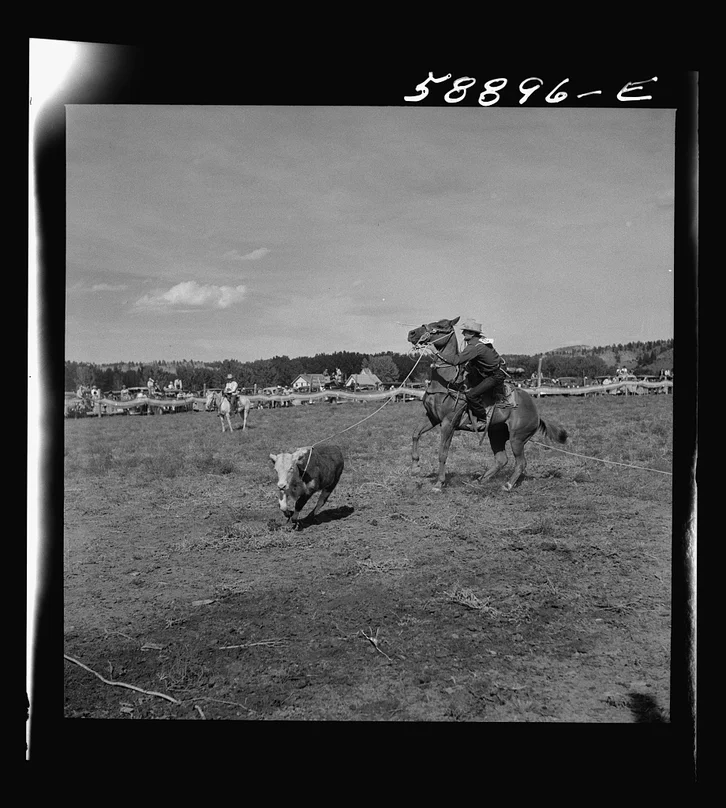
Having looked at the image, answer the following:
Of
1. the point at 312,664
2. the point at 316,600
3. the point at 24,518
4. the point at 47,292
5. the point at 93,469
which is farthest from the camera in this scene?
the point at 93,469

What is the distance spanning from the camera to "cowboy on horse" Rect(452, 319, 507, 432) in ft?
12.7

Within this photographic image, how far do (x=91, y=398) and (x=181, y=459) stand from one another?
128 cm

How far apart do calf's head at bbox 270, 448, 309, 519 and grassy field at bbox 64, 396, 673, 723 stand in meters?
0.18

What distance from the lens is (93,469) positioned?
4.33 m

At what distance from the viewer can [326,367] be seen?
166 inches

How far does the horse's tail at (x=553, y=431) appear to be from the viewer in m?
4.55

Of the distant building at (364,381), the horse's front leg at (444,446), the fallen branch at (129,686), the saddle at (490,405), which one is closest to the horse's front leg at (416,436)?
the horse's front leg at (444,446)

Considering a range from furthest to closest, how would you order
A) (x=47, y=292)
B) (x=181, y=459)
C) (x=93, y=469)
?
(x=181, y=459) → (x=93, y=469) → (x=47, y=292)

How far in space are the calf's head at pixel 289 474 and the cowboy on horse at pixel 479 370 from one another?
1438 mm

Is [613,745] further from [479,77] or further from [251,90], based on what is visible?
[251,90]

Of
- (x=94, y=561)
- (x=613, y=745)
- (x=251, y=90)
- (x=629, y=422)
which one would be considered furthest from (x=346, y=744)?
(x=251, y=90)

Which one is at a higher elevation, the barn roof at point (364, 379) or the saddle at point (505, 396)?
the barn roof at point (364, 379)

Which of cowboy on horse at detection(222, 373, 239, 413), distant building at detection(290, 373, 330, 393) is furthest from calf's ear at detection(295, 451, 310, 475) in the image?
cowboy on horse at detection(222, 373, 239, 413)

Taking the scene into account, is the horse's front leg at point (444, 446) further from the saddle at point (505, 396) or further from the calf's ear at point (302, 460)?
the calf's ear at point (302, 460)
